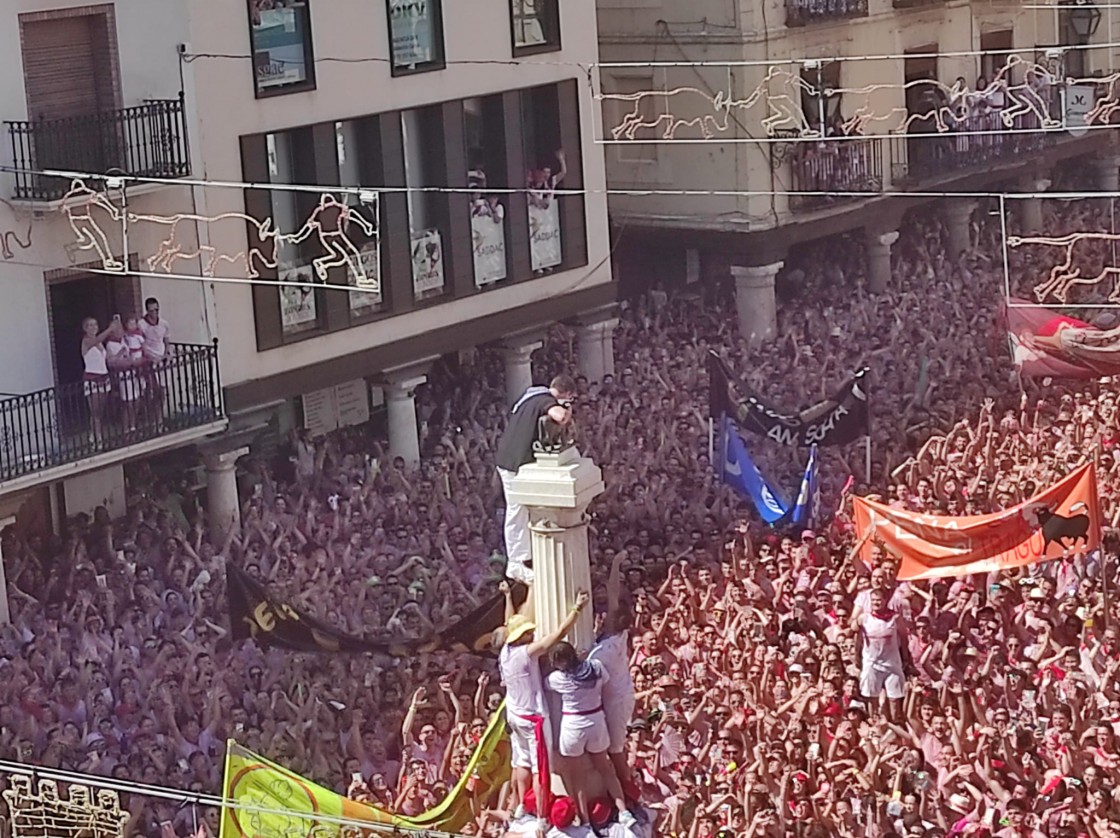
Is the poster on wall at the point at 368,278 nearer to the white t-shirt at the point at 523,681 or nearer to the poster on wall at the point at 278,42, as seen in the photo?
the poster on wall at the point at 278,42

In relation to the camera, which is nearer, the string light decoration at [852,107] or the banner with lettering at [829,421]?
the banner with lettering at [829,421]

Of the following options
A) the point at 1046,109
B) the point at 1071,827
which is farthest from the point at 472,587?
the point at 1046,109

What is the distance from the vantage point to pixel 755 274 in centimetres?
2908

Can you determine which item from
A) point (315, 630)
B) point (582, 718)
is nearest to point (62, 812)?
point (315, 630)

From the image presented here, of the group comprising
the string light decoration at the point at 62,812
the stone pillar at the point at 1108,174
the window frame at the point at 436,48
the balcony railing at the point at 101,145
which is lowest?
the string light decoration at the point at 62,812

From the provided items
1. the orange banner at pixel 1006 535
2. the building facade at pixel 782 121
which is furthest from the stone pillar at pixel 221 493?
the orange banner at pixel 1006 535

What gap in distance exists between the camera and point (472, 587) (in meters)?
21.0

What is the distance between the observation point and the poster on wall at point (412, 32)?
78.8 ft

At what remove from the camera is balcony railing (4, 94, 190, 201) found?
70.1 feet

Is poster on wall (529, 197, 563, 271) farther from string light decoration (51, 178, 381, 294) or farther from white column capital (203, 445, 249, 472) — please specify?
white column capital (203, 445, 249, 472)

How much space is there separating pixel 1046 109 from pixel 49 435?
14686mm

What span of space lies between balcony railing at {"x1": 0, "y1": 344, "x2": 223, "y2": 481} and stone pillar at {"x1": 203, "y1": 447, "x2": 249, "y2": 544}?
16.5 inches

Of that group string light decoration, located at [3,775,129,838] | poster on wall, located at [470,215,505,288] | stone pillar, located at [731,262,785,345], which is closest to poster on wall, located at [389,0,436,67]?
poster on wall, located at [470,215,505,288]

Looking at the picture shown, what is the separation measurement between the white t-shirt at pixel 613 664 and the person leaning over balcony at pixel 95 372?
9.10m
